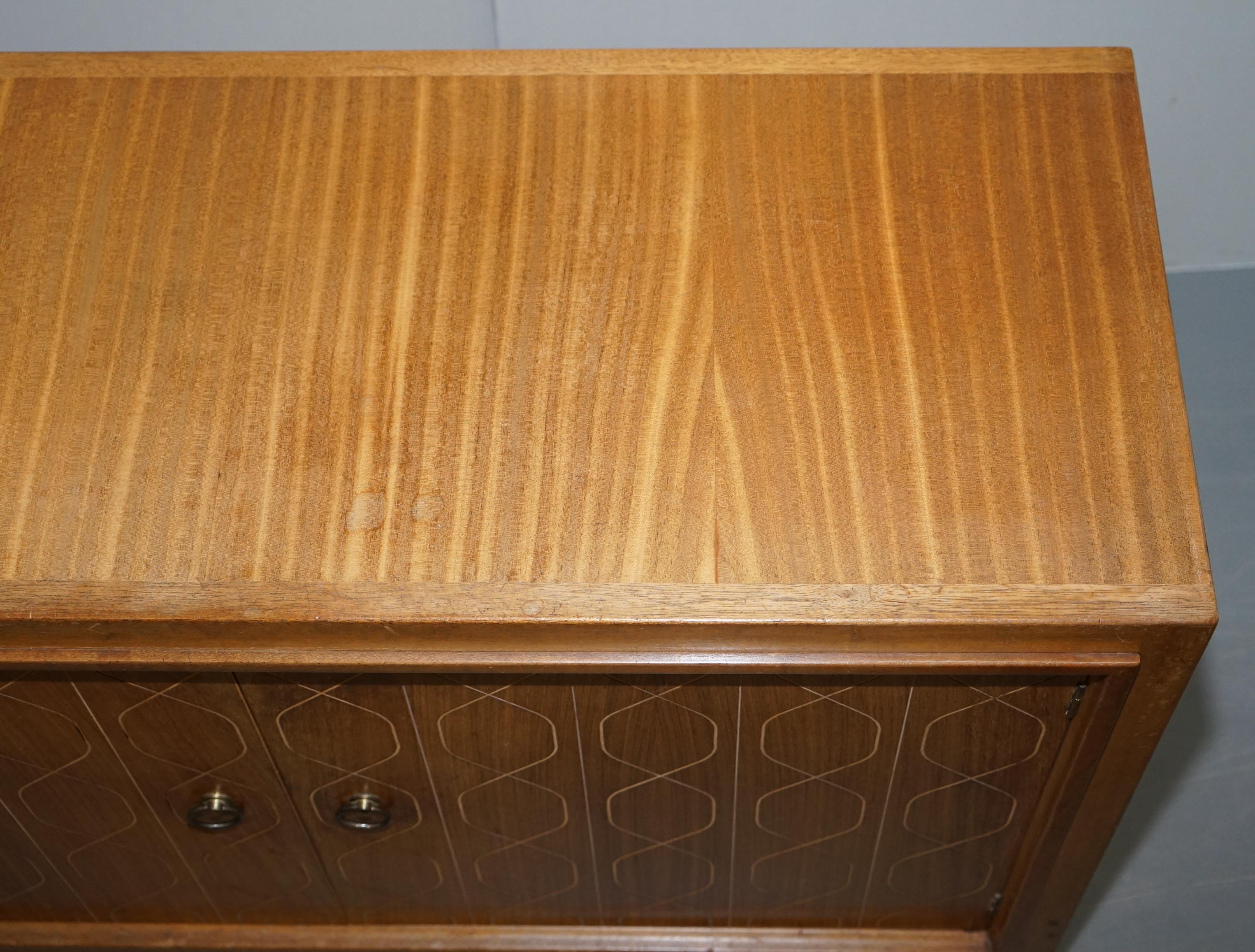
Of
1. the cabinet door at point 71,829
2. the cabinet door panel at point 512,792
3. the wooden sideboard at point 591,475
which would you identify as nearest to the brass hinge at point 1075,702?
the wooden sideboard at point 591,475

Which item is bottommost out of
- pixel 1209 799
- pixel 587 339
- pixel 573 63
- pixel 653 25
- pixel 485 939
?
pixel 485 939

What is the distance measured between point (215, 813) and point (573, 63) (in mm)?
713

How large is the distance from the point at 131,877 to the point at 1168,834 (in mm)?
1078

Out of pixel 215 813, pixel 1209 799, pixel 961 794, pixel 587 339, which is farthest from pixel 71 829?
pixel 1209 799

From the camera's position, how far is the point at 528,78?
3.62 ft

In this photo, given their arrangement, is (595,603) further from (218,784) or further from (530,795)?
(218,784)

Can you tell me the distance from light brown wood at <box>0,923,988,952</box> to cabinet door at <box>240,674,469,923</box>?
2 cm

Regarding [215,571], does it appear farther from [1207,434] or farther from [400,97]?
[1207,434]

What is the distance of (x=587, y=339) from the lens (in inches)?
38.5

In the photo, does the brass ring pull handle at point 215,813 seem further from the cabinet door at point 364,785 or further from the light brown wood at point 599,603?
the light brown wood at point 599,603

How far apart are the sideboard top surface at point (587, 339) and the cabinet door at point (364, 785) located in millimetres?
123

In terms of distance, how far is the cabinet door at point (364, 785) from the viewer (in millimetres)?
972

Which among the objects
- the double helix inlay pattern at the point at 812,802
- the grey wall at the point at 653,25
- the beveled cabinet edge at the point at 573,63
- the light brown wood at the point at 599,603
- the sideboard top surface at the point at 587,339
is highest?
the grey wall at the point at 653,25

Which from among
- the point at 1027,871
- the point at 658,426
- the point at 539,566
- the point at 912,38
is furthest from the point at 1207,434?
the point at 539,566
